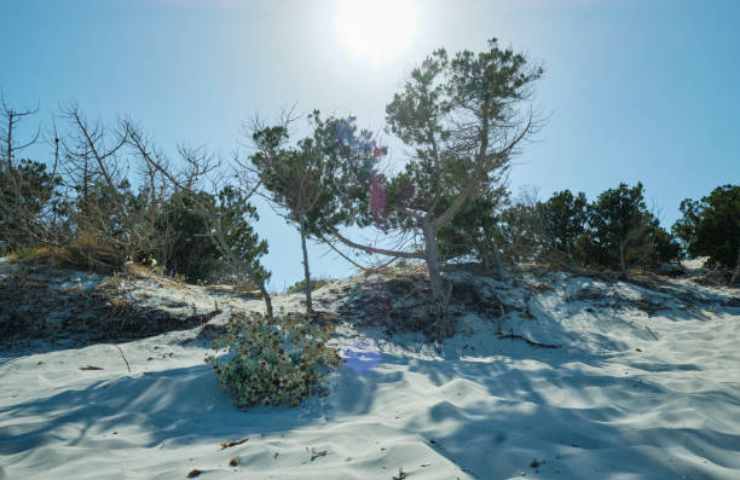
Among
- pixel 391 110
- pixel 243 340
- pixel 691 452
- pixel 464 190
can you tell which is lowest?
pixel 691 452

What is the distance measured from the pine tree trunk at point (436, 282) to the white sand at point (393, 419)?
115 centimetres

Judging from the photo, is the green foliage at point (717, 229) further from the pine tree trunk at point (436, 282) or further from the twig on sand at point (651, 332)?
the pine tree trunk at point (436, 282)

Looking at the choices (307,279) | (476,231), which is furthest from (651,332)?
(307,279)

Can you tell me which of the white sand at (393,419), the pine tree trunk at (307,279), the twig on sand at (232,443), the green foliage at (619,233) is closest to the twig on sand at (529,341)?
the white sand at (393,419)

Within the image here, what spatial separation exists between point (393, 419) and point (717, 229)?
49.1 feet

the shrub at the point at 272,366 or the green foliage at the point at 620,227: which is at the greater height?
the green foliage at the point at 620,227

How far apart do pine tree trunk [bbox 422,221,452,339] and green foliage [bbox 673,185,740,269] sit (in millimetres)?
10111

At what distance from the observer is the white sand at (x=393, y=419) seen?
235 cm

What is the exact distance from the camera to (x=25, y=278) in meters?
7.36

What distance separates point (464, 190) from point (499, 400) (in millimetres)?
5089

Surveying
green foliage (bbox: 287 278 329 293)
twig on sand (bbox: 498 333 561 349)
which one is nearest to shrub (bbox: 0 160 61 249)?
green foliage (bbox: 287 278 329 293)

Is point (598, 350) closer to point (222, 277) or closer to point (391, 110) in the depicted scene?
point (391, 110)

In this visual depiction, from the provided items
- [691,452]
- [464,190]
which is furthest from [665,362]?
[464,190]

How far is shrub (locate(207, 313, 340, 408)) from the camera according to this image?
379 centimetres
